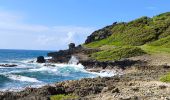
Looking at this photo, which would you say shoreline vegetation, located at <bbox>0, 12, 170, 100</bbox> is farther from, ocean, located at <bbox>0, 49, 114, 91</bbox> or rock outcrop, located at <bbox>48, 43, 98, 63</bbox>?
ocean, located at <bbox>0, 49, 114, 91</bbox>

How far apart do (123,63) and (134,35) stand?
49.2 m

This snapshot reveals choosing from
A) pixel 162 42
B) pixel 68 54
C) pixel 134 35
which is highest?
pixel 134 35

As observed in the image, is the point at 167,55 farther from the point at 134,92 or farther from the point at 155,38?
the point at 134,92

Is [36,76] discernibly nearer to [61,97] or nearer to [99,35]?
[61,97]

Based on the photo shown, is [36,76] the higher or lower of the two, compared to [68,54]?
lower

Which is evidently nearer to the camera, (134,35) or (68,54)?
(68,54)

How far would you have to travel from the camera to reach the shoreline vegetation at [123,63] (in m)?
32.3

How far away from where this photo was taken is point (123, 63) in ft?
266

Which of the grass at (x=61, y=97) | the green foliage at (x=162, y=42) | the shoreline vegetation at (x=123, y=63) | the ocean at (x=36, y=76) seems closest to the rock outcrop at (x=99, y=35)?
the shoreline vegetation at (x=123, y=63)

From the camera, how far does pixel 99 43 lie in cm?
13438

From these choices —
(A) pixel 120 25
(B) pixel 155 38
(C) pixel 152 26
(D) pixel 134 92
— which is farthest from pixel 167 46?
(D) pixel 134 92

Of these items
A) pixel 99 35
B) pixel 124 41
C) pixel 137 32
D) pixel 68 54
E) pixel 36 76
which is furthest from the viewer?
pixel 99 35

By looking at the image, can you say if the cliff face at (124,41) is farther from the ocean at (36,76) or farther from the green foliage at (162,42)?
the ocean at (36,76)

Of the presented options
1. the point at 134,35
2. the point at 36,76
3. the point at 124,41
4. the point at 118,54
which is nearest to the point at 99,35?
the point at 134,35
